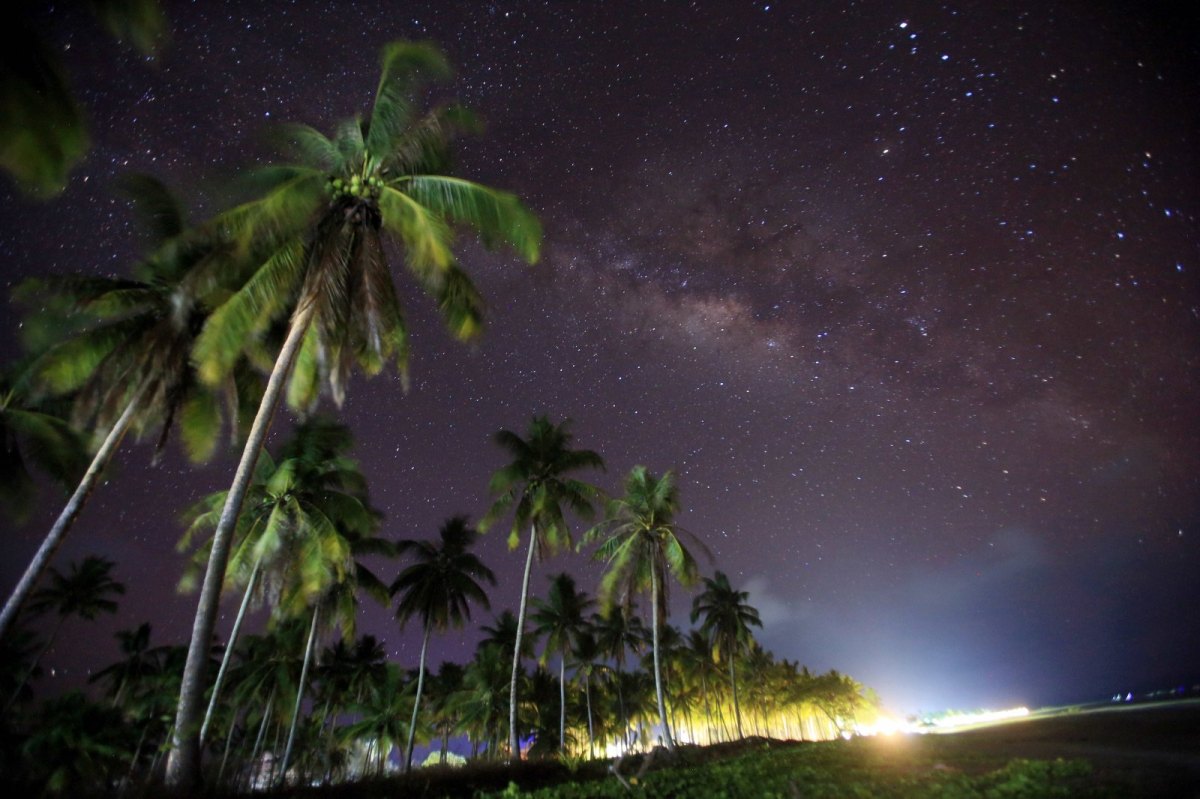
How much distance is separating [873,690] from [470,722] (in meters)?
85.2

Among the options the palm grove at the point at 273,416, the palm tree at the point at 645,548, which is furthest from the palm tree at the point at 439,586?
the palm tree at the point at 645,548

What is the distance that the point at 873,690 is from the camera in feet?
304

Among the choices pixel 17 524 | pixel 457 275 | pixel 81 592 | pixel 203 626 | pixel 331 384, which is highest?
pixel 81 592

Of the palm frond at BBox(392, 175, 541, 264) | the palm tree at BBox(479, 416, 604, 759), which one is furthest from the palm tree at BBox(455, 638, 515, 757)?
the palm frond at BBox(392, 175, 541, 264)

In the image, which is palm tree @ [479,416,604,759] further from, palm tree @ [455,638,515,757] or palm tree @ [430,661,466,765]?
palm tree @ [430,661,466,765]

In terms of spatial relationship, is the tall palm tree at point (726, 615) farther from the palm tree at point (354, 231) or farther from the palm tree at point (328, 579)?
the palm tree at point (354, 231)

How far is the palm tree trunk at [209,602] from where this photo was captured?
6789 mm

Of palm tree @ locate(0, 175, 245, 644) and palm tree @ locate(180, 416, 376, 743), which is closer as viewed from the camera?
palm tree @ locate(0, 175, 245, 644)

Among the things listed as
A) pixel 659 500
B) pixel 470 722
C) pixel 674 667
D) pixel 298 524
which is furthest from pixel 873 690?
pixel 298 524

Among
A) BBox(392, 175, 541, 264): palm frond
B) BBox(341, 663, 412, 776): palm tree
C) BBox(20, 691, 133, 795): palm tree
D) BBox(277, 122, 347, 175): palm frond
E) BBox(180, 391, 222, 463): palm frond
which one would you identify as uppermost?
BBox(277, 122, 347, 175): palm frond

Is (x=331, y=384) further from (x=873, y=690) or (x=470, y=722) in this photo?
(x=873, y=690)

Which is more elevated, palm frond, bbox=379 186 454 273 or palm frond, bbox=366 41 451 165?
palm frond, bbox=366 41 451 165

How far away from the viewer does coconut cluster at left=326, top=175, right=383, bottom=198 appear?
10469 millimetres

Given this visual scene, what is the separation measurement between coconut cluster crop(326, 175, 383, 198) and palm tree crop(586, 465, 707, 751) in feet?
54.3
